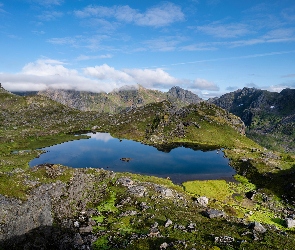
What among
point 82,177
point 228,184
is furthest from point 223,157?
point 82,177

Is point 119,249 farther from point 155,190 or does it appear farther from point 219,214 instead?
point 155,190

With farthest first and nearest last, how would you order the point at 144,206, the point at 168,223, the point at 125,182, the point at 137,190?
the point at 125,182 < the point at 137,190 < the point at 144,206 < the point at 168,223

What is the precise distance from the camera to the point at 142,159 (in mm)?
116062

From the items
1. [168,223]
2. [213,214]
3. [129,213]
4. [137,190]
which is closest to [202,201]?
[213,214]

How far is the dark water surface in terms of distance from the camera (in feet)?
320

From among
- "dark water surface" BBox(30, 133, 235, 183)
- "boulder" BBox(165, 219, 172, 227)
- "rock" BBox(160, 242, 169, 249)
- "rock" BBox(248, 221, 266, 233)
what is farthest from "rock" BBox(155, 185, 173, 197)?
"rock" BBox(160, 242, 169, 249)

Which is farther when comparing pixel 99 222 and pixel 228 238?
pixel 99 222

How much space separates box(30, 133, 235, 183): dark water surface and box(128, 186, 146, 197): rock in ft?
81.6

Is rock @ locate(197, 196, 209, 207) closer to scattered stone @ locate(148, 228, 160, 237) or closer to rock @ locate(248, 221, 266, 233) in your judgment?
rock @ locate(248, 221, 266, 233)

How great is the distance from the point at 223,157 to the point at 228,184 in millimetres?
42281

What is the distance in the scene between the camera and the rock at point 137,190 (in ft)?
199

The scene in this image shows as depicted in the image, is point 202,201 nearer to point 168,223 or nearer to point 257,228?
point 257,228

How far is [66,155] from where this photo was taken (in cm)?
11994

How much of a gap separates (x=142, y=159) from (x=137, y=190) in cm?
5335
